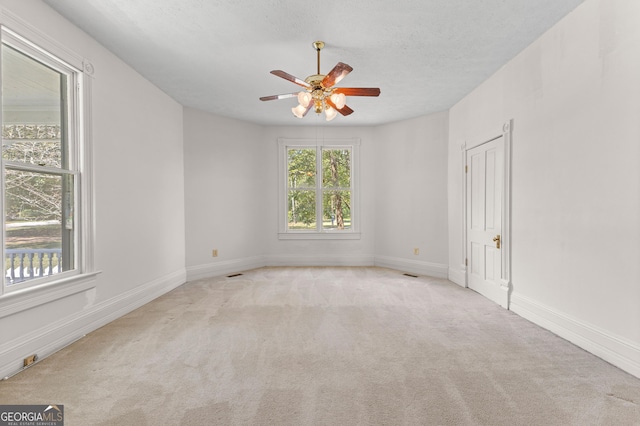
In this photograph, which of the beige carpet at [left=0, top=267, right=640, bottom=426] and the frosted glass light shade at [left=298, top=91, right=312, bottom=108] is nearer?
the beige carpet at [left=0, top=267, right=640, bottom=426]

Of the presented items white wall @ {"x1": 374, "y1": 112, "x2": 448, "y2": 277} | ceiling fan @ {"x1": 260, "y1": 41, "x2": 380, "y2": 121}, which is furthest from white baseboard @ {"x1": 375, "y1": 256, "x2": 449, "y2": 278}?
ceiling fan @ {"x1": 260, "y1": 41, "x2": 380, "y2": 121}

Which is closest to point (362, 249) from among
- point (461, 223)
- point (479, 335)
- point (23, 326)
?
point (461, 223)

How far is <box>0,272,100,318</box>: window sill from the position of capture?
2.33 meters

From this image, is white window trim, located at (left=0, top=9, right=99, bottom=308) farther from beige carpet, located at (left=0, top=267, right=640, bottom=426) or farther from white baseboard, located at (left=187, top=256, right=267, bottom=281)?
white baseboard, located at (left=187, top=256, right=267, bottom=281)

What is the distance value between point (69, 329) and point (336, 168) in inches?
198

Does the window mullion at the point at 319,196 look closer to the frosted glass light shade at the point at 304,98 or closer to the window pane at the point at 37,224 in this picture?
the frosted glass light shade at the point at 304,98

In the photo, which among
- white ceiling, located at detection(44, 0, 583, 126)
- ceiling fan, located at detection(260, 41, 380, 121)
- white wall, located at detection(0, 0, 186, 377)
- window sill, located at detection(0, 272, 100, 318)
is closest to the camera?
window sill, located at detection(0, 272, 100, 318)

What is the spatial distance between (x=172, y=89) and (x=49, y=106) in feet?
6.41

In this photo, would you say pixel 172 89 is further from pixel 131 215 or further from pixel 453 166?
pixel 453 166

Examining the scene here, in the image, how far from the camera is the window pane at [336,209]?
269 inches

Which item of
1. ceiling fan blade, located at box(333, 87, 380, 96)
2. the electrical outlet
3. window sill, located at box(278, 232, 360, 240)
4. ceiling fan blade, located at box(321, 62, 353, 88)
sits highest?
ceiling fan blade, located at box(321, 62, 353, 88)

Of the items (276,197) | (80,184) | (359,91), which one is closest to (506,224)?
(359,91)

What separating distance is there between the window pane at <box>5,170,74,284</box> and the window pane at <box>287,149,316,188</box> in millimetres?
4131

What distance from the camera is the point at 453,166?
17.6ft
